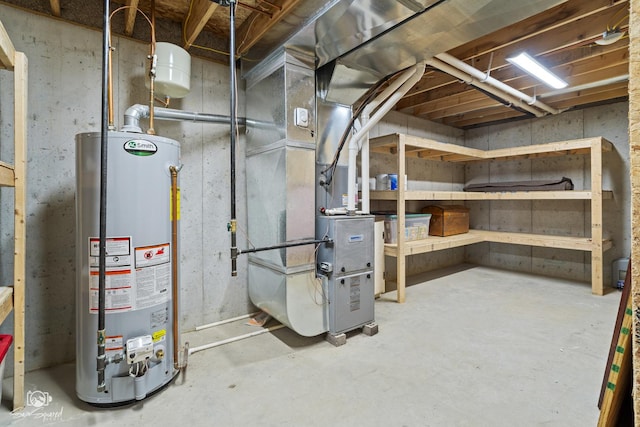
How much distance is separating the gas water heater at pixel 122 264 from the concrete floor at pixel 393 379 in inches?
6.8

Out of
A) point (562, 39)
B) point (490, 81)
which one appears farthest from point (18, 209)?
point (562, 39)

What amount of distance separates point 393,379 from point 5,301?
1955mm

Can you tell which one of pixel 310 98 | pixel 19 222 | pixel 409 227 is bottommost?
pixel 409 227

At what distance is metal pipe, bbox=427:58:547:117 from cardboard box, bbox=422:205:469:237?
1.43 m

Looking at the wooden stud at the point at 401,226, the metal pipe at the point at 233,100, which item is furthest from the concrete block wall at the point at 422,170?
the metal pipe at the point at 233,100

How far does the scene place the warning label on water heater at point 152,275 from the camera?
156cm

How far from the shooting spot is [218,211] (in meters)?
2.55

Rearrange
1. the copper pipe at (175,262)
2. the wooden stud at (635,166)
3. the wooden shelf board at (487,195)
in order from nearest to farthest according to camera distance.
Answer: the wooden stud at (635,166) → the copper pipe at (175,262) → the wooden shelf board at (487,195)

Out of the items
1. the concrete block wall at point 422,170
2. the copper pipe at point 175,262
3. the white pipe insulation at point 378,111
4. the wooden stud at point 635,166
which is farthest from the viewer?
the concrete block wall at point 422,170

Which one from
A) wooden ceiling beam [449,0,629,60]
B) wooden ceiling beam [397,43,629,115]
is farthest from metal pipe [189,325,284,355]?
wooden ceiling beam [397,43,629,115]

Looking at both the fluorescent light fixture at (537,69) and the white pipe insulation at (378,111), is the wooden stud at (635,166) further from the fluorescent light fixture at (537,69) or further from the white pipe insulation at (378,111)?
the fluorescent light fixture at (537,69)

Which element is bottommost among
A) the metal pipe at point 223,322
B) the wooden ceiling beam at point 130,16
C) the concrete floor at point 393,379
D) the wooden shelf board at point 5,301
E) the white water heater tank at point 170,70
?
the concrete floor at point 393,379

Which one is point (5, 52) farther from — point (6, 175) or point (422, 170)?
point (422, 170)

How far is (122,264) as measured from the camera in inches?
59.6
